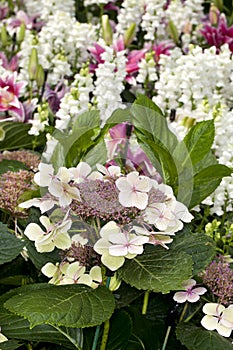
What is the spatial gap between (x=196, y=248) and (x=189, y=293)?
5 cm

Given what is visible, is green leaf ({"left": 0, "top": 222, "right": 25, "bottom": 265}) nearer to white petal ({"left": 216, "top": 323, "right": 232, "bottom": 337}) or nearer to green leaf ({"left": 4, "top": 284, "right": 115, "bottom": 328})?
green leaf ({"left": 4, "top": 284, "right": 115, "bottom": 328})

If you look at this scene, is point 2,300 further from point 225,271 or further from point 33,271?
point 225,271

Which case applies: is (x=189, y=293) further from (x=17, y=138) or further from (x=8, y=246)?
(x=17, y=138)

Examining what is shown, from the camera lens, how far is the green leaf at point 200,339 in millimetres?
769

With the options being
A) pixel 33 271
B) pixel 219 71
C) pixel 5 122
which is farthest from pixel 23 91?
pixel 33 271

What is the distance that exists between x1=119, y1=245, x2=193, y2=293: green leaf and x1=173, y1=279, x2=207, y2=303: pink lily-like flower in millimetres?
61

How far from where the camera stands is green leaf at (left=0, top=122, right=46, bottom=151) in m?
1.15

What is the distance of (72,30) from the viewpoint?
4.50 feet

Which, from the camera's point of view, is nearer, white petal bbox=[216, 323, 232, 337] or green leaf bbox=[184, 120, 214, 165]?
white petal bbox=[216, 323, 232, 337]

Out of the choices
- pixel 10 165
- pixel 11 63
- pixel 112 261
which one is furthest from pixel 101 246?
pixel 11 63

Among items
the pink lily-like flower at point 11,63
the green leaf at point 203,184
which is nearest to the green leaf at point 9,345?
the green leaf at point 203,184

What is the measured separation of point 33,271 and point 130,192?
0.84 ft

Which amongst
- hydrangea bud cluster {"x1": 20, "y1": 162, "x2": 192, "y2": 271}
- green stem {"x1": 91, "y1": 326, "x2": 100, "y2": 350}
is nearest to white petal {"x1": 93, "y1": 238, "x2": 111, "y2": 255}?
hydrangea bud cluster {"x1": 20, "y1": 162, "x2": 192, "y2": 271}

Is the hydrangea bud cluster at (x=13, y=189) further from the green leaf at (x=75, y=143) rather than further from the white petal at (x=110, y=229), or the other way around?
the white petal at (x=110, y=229)
